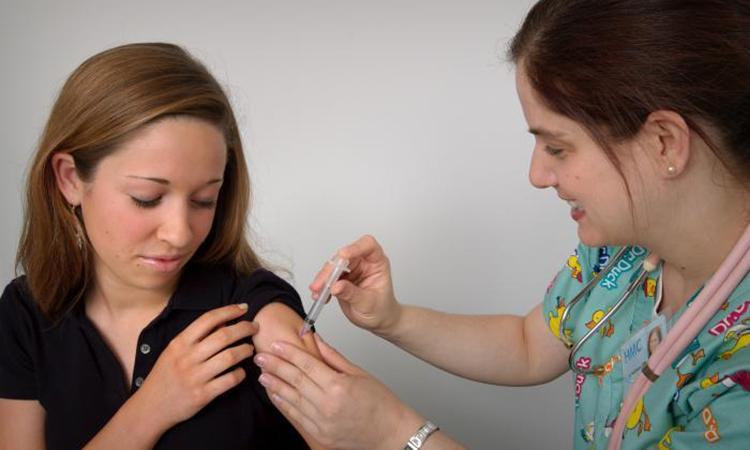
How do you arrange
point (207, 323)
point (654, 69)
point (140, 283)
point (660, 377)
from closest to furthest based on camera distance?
point (654, 69), point (660, 377), point (207, 323), point (140, 283)

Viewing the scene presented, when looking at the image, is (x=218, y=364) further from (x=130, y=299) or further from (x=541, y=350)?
(x=541, y=350)

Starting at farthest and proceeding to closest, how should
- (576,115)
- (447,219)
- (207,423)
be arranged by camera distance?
(447,219)
(207,423)
(576,115)

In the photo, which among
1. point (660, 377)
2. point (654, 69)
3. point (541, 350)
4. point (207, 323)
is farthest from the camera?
point (541, 350)

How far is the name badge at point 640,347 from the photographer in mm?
1339

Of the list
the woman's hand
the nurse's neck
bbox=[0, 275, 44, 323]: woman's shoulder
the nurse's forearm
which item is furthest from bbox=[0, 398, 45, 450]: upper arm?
the nurse's neck

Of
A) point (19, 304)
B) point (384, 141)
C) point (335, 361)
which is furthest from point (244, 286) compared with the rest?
point (384, 141)

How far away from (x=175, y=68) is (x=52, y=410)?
27.1 inches

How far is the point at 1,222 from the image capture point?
2381 mm

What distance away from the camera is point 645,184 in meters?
1.18

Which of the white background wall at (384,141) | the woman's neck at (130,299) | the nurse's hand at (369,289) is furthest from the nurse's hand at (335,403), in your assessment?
the white background wall at (384,141)

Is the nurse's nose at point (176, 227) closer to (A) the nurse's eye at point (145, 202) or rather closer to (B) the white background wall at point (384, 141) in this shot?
(A) the nurse's eye at point (145, 202)

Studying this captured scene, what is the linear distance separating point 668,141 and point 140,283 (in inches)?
37.6

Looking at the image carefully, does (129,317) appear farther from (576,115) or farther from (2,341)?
(576,115)

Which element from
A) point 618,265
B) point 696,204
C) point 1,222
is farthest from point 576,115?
point 1,222
